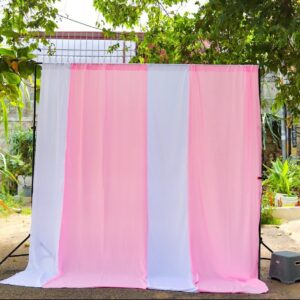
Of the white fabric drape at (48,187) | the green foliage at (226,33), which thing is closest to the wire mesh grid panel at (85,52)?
the green foliage at (226,33)

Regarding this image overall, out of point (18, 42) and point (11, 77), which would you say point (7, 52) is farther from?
point (18, 42)

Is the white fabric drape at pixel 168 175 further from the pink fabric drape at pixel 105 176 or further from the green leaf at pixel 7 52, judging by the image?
the green leaf at pixel 7 52

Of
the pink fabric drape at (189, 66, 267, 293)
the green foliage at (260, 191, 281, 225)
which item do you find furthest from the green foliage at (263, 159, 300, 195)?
the pink fabric drape at (189, 66, 267, 293)

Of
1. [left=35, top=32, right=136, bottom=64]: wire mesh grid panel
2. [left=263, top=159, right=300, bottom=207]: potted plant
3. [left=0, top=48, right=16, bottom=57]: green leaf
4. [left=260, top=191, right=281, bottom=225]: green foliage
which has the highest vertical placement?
[left=35, top=32, right=136, bottom=64]: wire mesh grid panel

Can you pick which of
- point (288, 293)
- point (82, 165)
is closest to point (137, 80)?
point (82, 165)

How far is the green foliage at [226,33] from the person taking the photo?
3.84m

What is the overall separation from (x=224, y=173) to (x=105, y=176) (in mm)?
1042

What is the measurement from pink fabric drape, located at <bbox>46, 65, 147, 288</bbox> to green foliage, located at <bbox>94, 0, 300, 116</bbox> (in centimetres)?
109

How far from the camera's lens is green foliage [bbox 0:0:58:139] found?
4.47 m

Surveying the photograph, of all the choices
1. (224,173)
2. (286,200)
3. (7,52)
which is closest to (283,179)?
(286,200)

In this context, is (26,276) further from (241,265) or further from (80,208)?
(241,265)

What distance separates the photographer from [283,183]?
322 inches

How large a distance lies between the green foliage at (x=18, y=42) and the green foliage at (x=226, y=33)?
2.47ft

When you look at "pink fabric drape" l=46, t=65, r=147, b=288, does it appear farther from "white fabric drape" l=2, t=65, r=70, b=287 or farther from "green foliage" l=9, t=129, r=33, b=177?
"green foliage" l=9, t=129, r=33, b=177
